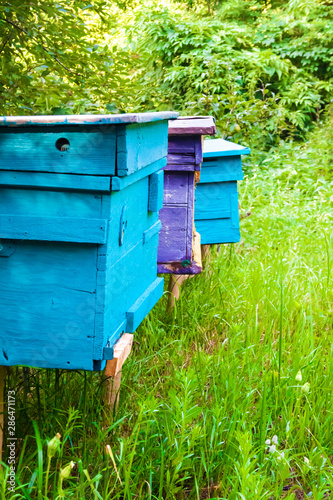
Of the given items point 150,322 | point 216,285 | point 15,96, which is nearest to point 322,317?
point 216,285

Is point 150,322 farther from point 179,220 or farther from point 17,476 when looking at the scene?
point 17,476

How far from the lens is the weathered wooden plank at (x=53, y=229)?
1.54m

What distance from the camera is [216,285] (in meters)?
3.50

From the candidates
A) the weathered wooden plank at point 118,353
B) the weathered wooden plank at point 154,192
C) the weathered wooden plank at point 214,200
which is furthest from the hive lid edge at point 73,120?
the weathered wooden plank at point 214,200

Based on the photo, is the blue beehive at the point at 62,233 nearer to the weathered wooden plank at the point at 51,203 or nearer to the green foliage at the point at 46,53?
the weathered wooden plank at the point at 51,203

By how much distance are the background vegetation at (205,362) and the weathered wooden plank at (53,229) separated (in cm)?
53

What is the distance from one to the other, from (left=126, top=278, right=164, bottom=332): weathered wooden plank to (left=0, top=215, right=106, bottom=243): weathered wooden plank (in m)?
0.49

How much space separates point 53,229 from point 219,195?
223 cm

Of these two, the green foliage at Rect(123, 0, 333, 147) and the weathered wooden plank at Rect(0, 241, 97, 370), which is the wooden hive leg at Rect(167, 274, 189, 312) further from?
the green foliage at Rect(123, 0, 333, 147)

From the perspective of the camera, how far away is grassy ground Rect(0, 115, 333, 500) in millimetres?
1669

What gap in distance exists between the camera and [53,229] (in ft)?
5.10

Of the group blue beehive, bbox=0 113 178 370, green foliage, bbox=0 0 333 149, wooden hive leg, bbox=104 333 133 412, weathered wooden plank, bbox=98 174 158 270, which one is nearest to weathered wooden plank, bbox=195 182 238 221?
weathered wooden plank, bbox=98 174 158 270

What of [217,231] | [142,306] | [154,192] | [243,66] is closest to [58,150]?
[154,192]

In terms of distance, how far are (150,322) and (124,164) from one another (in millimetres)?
1500
